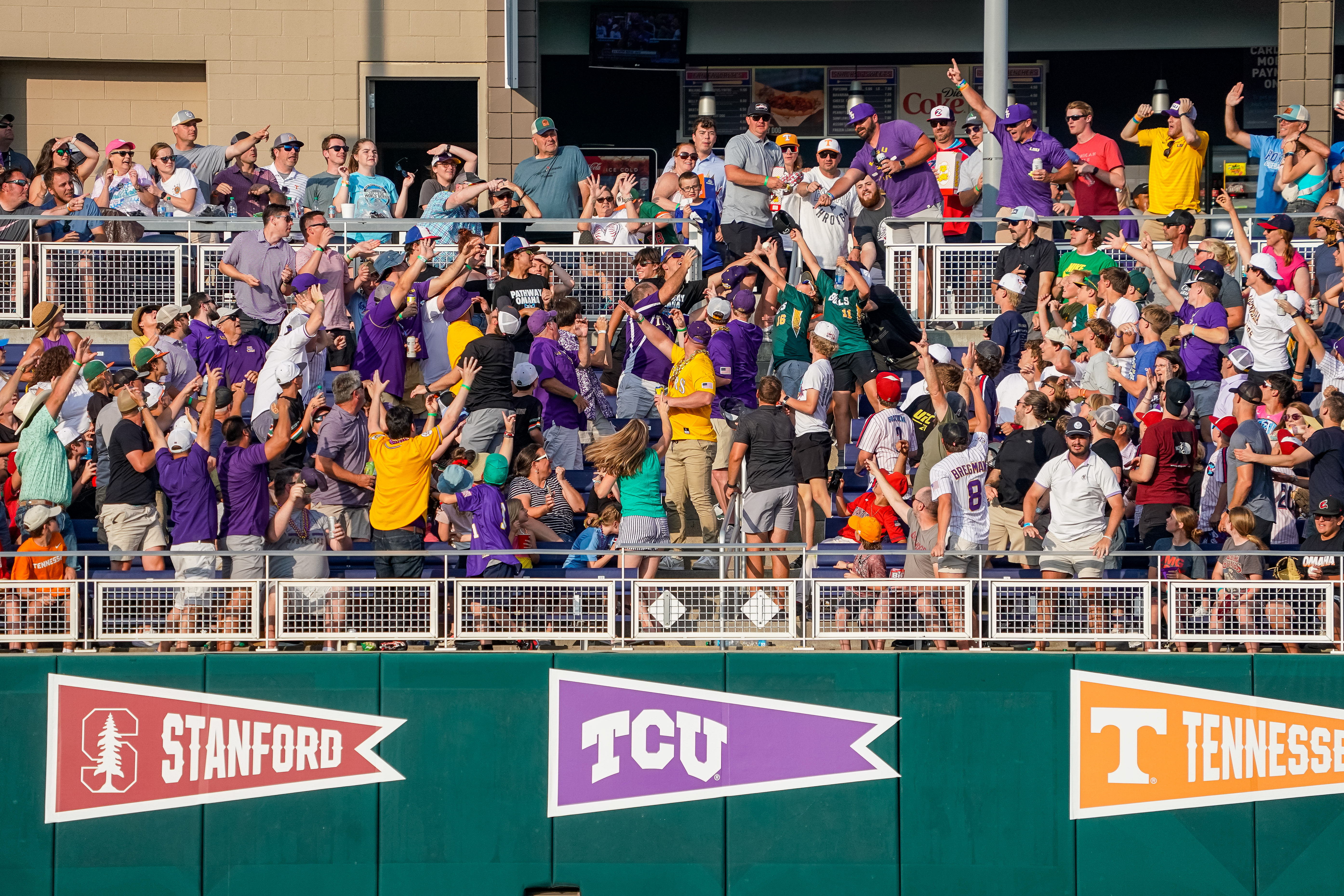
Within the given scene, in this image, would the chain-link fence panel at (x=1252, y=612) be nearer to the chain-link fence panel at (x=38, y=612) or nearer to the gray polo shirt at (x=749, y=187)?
the gray polo shirt at (x=749, y=187)

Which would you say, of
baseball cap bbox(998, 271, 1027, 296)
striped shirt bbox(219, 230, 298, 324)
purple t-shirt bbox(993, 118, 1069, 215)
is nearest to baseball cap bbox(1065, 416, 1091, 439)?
baseball cap bbox(998, 271, 1027, 296)

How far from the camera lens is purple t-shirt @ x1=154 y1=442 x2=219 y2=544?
12.0 metres

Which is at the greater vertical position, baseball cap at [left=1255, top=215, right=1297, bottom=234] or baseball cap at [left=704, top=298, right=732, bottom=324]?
baseball cap at [left=1255, top=215, right=1297, bottom=234]

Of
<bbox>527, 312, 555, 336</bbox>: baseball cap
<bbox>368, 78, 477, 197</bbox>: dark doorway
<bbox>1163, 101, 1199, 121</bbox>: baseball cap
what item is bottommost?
<bbox>527, 312, 555, 336</bbox>: baseball cap

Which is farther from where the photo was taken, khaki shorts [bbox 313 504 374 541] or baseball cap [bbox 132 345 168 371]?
baseball cap [bbox 132 345 168 371]

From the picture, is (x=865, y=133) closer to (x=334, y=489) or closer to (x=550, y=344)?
(x=550, y=344)

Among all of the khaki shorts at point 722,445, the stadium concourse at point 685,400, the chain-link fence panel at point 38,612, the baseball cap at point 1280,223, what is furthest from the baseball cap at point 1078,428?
the chain-link fence panel at point 38,612

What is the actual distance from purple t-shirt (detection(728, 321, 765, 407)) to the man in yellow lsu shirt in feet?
3.01

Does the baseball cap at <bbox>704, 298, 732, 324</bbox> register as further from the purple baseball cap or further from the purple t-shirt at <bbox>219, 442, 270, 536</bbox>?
the purple t-shirt at <bbox>219, 442, 270, 536</bbox>

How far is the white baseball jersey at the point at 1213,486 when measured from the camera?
12484 millimetres

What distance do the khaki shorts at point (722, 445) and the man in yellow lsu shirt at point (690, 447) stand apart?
10 centimetres

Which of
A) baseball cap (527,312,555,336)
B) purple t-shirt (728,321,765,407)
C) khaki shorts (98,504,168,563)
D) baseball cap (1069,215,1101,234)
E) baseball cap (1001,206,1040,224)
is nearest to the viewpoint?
khaki shorts (98,504,168,563)

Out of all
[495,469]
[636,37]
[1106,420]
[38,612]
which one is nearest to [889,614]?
[1106,420]

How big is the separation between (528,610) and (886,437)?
2.93m
